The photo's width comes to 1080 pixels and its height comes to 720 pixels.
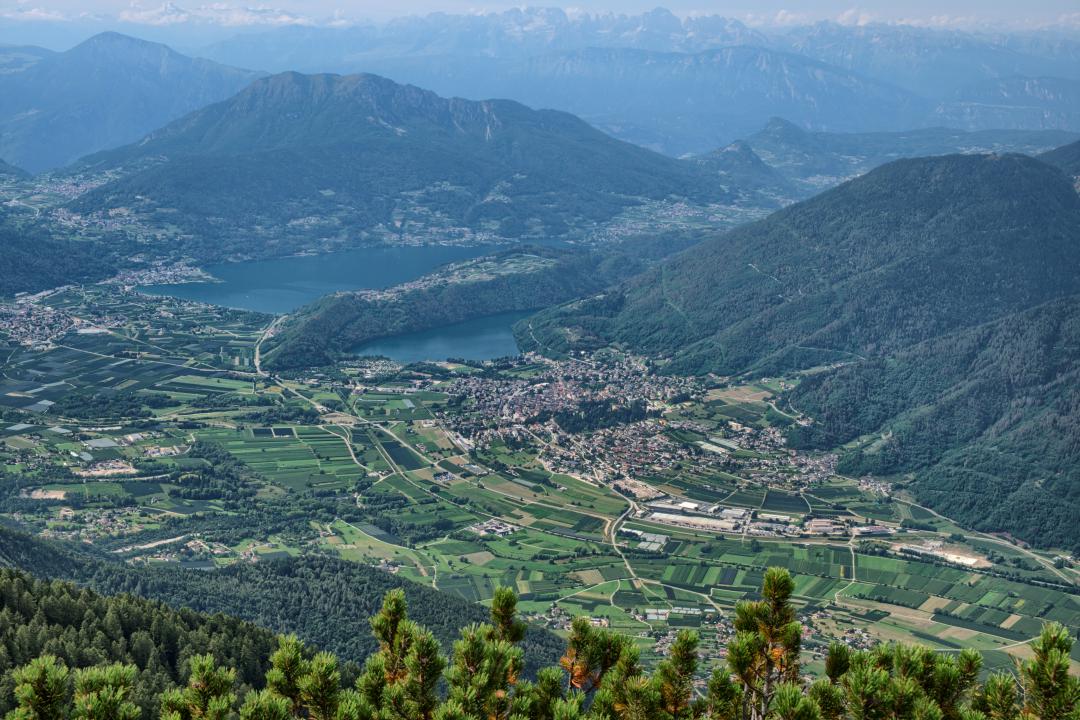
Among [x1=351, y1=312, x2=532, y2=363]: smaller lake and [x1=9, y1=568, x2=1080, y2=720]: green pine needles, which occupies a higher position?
[x1=9, y1=568, x2=1080, y2=720]: green pine needles

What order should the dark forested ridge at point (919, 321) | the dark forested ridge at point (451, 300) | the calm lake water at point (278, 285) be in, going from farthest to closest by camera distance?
1. the calm lake water at point (278, 285)
2. the dark forested ridge at point (451, 300)
3. the dark forested ridge at point (919, 321)

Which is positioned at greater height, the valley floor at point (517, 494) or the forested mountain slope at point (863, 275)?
the forested mountain slope at point (863, 275)

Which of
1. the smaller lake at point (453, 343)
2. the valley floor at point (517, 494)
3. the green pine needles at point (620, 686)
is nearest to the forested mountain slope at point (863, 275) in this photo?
the smaller lake at point (453, 343)

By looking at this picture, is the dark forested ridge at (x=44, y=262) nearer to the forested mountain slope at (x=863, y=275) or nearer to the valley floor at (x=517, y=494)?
the valley floor at (x=517, y=494)

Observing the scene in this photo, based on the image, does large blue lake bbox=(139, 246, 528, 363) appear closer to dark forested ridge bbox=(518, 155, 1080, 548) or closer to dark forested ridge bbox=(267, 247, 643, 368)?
dark forested ridge bbox=(267, 247, 643, 368)

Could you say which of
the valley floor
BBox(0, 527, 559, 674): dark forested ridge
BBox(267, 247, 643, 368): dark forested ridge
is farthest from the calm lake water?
BBox(0, 527, 559, 674): dark forested ridge

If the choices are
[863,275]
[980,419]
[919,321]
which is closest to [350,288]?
[863,275]
